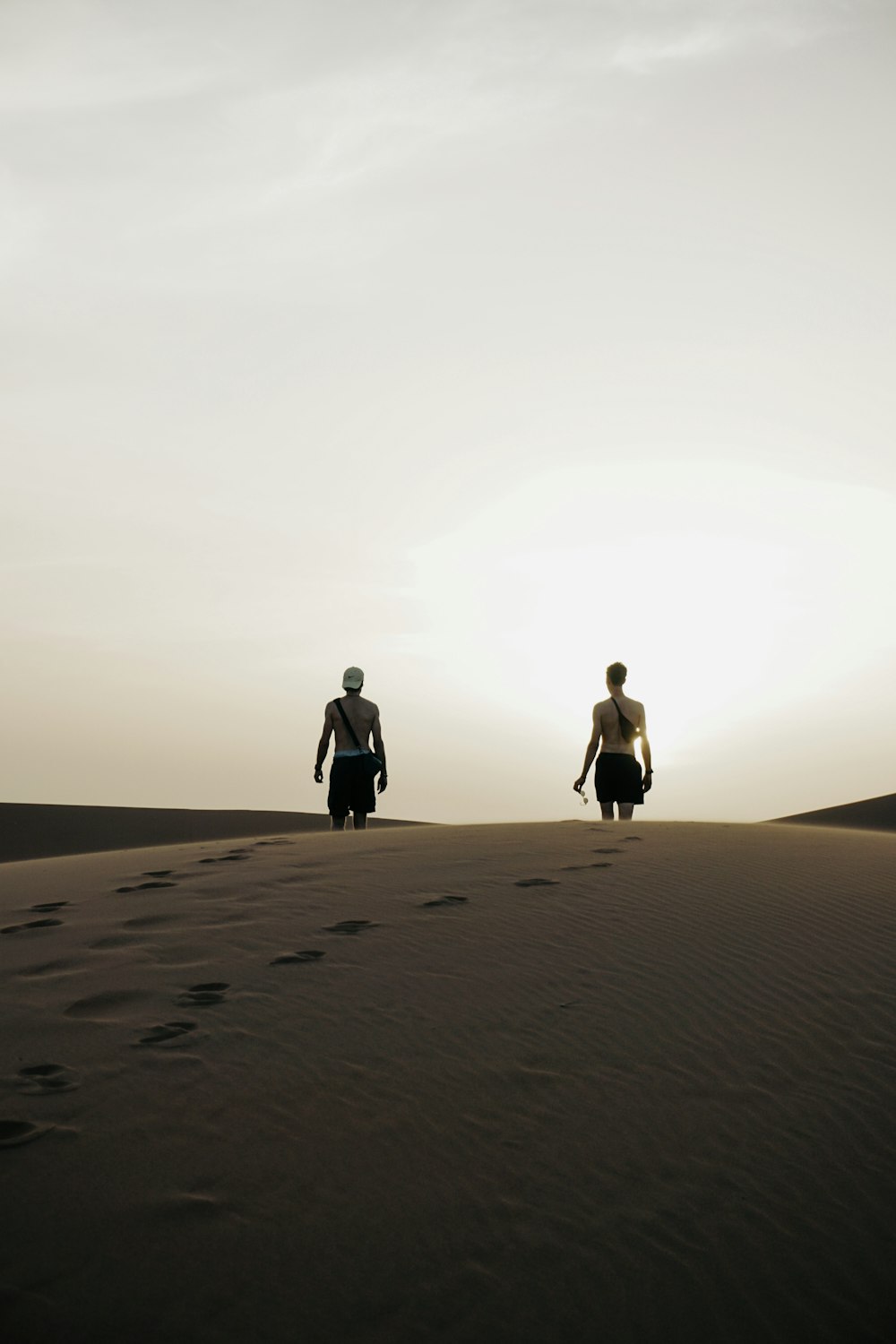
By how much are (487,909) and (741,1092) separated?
2451 mm

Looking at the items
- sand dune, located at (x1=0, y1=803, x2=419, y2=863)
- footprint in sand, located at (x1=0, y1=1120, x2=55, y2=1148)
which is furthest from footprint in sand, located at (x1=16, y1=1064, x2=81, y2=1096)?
sand dune, located at (x1=0, y1=803, x2=419, y2=863)

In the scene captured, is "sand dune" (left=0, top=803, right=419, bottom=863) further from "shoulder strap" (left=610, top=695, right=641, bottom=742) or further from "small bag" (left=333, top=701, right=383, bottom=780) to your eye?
"shoulder strap" (left=610, top=695, right=641, bottom=742)

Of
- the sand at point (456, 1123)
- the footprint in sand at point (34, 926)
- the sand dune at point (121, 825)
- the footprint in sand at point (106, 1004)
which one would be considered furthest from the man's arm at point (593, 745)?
the sand dune at point (121, 825)

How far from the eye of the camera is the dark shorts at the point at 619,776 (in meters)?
10.0

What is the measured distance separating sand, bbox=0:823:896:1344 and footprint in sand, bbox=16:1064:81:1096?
0.05 feet

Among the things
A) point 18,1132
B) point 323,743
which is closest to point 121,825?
point 323,743

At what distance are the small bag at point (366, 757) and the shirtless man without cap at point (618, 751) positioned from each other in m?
2.09

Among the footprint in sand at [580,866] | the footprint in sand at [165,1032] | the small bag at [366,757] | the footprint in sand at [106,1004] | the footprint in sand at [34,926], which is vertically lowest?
the footprint in sand at [165,1032]

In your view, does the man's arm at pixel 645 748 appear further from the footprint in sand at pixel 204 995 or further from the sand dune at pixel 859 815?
the sand dune at pixel 859 815

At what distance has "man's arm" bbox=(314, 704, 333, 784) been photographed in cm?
1070

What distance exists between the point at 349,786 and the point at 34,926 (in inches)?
188

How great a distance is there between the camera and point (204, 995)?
4582 mm

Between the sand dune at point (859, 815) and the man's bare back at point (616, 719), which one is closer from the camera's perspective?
the man's bare back at point (616, 719)

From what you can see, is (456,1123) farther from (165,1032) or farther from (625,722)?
(625,722)
